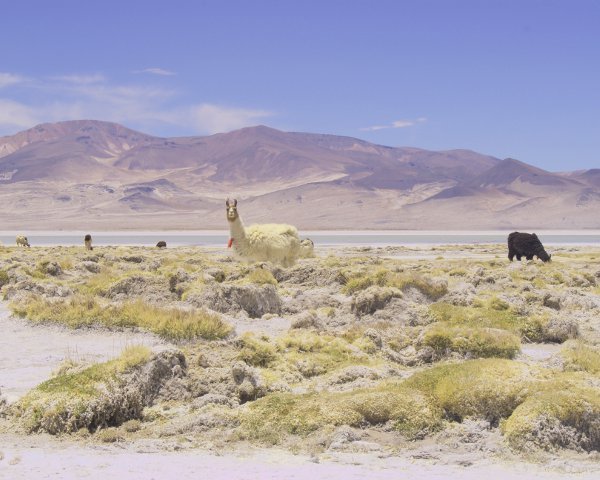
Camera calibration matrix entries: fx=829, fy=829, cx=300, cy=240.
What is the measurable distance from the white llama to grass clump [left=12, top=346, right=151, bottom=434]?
10.9m

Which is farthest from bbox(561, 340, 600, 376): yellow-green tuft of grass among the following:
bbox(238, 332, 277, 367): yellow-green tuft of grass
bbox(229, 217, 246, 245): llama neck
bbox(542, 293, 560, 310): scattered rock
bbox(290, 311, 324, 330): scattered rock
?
bbox(229, 217, 246, 245): llama neck

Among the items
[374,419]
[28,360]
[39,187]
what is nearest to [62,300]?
[28,360]

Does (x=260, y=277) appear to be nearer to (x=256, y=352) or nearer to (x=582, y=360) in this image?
(x=256, y=352)

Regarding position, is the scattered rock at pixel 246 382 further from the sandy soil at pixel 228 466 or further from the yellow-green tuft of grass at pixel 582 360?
the yellow-green tuft of grass at pixel 582 360

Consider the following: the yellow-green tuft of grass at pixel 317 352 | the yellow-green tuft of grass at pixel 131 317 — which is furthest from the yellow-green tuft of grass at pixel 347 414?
the yellow-green tuft of grass at pixel 131 317

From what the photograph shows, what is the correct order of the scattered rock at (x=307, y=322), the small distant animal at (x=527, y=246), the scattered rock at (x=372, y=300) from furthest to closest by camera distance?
1. the small distant animal at (x=527, y=246)
2. the scattered rock at (x=372, y=300)
3. the scattered rock at (x=307, y=322)

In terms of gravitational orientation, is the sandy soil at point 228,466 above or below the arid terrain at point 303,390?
below

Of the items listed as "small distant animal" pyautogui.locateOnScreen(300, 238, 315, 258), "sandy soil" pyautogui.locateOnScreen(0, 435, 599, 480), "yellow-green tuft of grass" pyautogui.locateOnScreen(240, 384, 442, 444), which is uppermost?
"small distant animal" pyautogui.locateOnScreen(300, 238, 315, 258)

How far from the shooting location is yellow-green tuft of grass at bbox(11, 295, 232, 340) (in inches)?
436

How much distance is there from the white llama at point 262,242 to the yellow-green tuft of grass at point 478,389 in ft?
37.5

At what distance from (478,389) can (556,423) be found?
838mm

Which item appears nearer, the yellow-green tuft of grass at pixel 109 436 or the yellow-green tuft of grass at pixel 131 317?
the yellow-green tuft of grass at pixel 109 436

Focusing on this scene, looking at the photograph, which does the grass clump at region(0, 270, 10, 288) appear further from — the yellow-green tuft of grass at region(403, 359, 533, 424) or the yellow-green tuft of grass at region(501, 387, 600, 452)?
the yellow-green tuft of grass at region(501, 387, 600, 452)

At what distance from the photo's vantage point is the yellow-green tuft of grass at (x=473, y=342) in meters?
10.1
